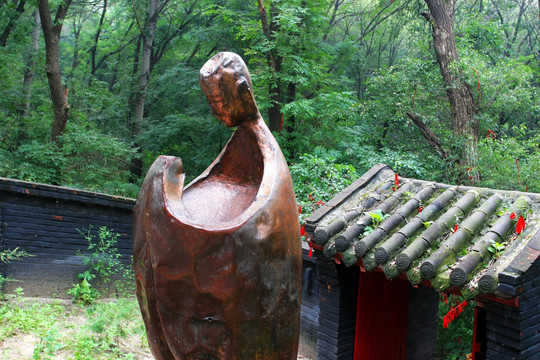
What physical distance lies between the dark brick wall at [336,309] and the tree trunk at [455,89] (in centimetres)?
594

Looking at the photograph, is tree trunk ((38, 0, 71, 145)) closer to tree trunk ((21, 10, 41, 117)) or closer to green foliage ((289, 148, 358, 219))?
tree trunk ((21, 10, 41, 117))

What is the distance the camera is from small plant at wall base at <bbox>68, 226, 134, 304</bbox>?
8.91 metres

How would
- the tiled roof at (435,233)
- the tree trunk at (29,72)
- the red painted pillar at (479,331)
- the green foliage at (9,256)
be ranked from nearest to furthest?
the tiled roof at (435,233)
the red painted pillar at (479,331)
the green foliage at (9,256)
the tree trunk at (29,72)

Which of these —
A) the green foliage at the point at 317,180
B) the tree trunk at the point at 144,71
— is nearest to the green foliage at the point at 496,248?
the green foliage at the point at 317,180

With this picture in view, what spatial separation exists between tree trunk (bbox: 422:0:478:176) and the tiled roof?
5548mm

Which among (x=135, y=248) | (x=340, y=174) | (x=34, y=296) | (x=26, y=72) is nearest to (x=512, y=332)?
(x=135, y=248)

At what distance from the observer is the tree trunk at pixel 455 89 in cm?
1078

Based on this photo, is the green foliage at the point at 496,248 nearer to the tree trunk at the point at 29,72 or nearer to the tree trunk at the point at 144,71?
the tree trunk at the point at 29,72

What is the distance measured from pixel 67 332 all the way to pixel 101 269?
2.68 meters

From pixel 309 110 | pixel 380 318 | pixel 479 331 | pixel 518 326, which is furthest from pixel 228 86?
pixel 309 110

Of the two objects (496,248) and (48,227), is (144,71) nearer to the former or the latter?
(48,227)

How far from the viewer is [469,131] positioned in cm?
1107

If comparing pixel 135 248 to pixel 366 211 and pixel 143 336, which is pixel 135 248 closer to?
pixel 366 211

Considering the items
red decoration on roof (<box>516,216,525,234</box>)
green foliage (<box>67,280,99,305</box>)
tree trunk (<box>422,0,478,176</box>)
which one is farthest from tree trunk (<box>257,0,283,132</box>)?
red decoration on roof (<box>516,216,525,234</box>)
